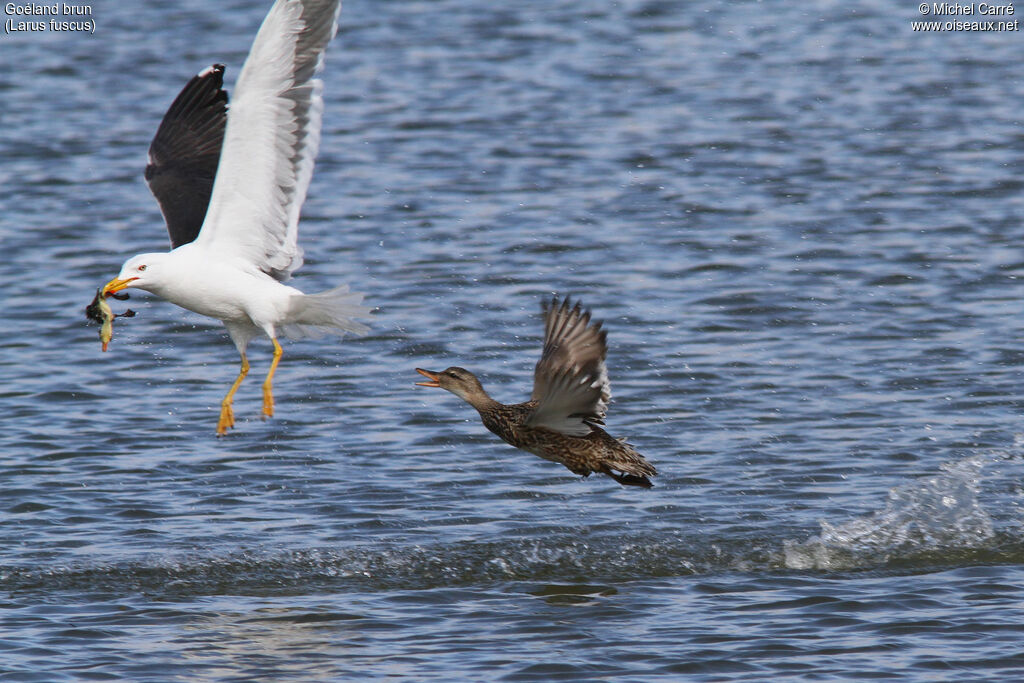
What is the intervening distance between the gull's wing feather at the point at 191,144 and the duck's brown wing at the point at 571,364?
10.1 feet

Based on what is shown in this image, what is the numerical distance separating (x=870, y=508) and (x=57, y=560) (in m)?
4.14

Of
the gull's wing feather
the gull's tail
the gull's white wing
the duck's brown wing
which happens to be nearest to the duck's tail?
the duck's brown wing

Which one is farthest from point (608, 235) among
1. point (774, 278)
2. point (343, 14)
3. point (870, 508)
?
point (343, 14)

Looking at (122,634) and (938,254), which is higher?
(938,254)

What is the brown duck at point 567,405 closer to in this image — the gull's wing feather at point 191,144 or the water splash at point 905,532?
the water splash at point 905,532

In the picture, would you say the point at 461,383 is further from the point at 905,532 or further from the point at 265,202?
the point at 905,532

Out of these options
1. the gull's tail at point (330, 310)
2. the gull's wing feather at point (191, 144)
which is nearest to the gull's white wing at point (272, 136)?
the gull's tail at point (330, 310)

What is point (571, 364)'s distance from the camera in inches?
285

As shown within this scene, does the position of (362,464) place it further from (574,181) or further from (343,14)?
(343,14)

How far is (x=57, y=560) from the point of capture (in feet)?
27.9

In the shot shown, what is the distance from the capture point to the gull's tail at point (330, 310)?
332 inches

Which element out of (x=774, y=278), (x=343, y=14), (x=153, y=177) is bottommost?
(x=774, y=278)

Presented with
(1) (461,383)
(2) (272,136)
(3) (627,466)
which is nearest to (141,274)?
(2) (272,136)

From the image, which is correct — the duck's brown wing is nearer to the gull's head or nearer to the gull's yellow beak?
the gull's head
